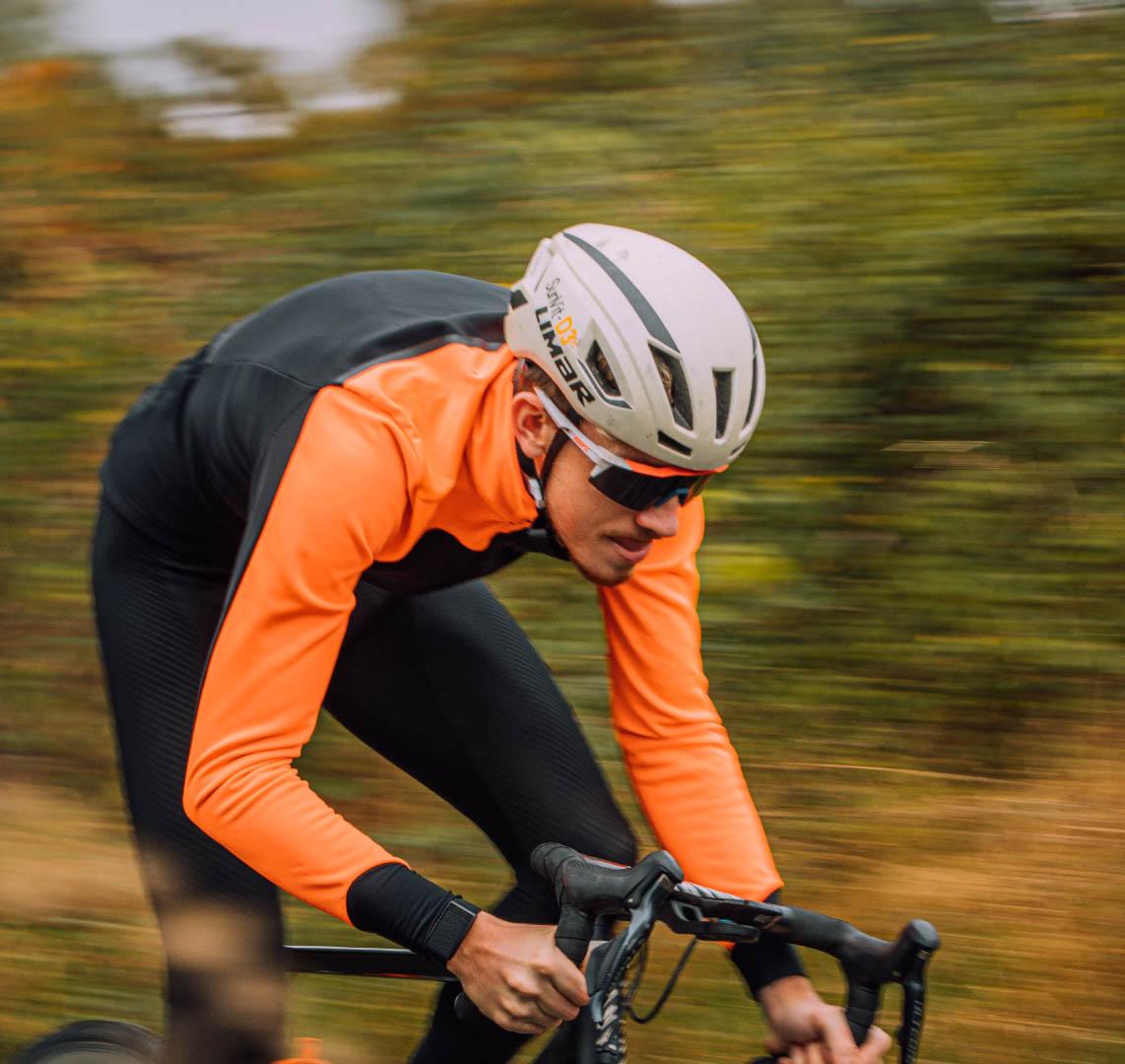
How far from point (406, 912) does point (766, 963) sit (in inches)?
23.8

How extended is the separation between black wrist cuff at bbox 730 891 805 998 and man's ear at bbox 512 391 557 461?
2.88 ft

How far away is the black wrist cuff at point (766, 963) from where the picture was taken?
7.38ft

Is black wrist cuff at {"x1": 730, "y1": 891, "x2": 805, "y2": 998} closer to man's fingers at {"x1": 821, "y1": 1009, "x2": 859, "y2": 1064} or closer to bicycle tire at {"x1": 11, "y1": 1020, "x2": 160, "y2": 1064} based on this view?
man's fingers at {"x1": 821, "y1": 1009, "x2": 859, "y2": 1064}

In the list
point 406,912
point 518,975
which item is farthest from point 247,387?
point 518,975

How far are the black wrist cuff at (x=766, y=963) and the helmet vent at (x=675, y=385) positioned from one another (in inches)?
33.5

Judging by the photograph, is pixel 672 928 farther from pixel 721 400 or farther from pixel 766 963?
pixel 721 400

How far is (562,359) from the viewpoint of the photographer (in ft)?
7.29

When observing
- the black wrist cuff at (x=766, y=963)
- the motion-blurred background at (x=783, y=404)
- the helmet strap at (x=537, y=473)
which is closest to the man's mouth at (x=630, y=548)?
the helmet strap at (x=537, y=473)

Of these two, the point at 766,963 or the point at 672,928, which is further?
the point at 766,963

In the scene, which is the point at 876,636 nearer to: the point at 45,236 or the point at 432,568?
the point at 432,568

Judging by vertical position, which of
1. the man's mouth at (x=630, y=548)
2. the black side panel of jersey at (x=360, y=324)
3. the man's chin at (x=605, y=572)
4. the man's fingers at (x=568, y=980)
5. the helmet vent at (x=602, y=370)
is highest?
the black side panel of jersey at (x=360, y=324)

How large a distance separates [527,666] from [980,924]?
170cm

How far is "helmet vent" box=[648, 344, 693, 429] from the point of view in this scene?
2166 millimetres

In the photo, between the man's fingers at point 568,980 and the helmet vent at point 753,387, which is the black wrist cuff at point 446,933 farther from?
the helmet vent at point 753,387
